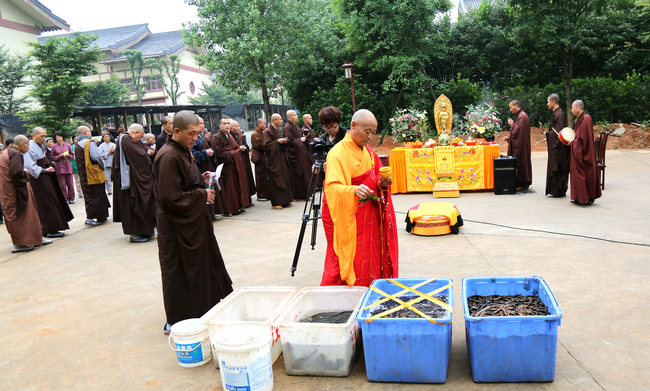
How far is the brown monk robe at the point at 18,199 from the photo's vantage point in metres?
6.47

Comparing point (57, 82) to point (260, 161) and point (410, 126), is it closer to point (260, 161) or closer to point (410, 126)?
point (260, 161)

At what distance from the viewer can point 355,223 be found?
328cm

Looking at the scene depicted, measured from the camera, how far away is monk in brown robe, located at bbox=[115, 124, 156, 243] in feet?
20.4

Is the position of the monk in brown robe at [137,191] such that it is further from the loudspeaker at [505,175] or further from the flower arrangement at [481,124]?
the flower arrangement at [481,124]

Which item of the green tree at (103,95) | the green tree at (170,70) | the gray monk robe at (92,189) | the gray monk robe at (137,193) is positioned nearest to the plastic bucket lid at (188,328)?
the gray monk robe at (137,193)

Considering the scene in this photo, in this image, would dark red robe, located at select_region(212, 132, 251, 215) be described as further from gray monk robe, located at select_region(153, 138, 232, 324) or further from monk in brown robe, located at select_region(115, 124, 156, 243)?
gray monk robe, located at select_region(153, 138, 232, 324)

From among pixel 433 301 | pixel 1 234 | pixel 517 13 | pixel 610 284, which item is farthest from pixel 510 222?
pixel 517 13

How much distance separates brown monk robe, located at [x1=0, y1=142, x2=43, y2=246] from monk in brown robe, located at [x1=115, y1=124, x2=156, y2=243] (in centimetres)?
131

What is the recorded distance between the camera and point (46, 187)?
720 cm

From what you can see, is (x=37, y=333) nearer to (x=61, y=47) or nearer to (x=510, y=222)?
(x=510, y=222)

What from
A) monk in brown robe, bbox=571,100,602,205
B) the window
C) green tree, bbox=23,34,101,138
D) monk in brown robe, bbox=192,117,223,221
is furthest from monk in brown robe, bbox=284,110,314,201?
the window

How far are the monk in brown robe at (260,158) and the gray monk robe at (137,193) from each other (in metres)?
2.32

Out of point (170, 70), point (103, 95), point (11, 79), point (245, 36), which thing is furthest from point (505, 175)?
point (170, 70)

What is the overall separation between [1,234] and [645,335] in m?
9.56
